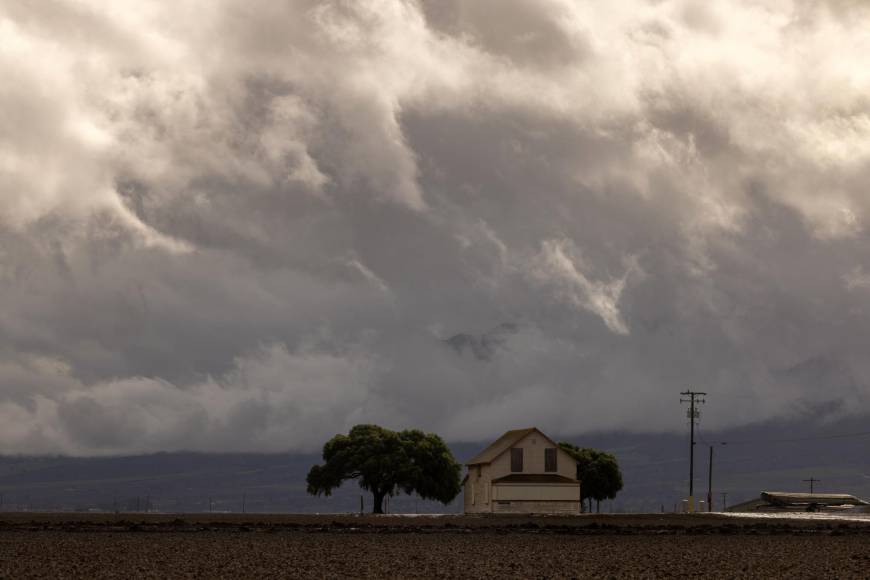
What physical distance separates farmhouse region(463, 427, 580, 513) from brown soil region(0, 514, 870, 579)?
5071 cm

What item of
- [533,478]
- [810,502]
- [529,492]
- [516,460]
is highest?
[516,460]

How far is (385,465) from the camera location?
490ft

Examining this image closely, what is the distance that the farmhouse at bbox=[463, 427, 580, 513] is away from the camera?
5984 inches

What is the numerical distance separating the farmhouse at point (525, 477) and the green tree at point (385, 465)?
498cm

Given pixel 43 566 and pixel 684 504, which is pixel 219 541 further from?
pixel 684 504

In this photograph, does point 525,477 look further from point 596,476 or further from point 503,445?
point 596,476

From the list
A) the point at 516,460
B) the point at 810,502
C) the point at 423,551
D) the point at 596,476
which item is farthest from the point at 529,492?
the point at 423,551

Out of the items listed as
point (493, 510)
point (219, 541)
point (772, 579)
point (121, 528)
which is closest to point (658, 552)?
point (772, 579)

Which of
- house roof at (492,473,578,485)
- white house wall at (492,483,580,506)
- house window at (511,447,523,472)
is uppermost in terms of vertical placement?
house window at (511,447,523,472)

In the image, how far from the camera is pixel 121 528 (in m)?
93.8

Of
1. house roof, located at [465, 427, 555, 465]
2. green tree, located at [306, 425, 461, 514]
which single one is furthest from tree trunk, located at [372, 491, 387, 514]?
house roof, located at [465, 427, 555, 465]

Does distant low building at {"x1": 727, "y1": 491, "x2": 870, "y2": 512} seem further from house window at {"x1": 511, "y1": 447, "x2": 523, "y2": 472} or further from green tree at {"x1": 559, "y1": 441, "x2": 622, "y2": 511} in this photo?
house window at {"x1": 511, "y1": 447, "x2": 523, "y2": 472}

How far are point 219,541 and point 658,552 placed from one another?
23.7m

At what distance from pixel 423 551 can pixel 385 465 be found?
78.6 meters
